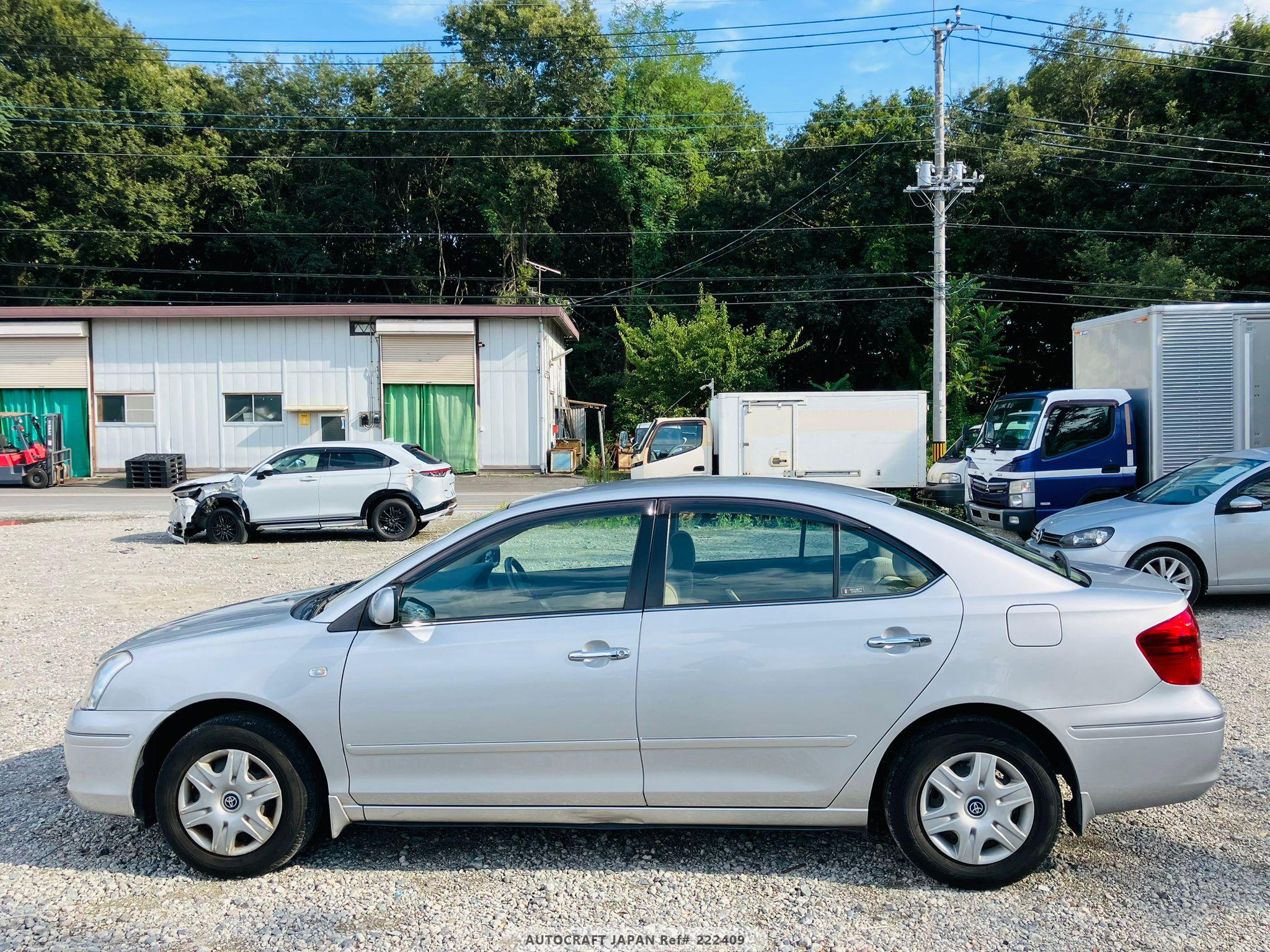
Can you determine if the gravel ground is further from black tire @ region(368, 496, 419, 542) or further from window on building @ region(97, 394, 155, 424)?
window on building @ region(97, 394, 155, 424)

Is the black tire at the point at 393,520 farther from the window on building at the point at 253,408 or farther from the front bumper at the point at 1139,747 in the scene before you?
the window on building at the point at 253,408

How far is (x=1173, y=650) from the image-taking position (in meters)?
3.83

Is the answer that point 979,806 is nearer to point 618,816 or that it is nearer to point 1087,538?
point 618,816

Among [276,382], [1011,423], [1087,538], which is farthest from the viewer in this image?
[276,382]

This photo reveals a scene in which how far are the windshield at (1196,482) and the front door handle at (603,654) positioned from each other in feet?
24.4

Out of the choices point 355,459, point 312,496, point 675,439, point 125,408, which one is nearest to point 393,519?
point 355,459

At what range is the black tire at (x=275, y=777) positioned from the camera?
3908mm

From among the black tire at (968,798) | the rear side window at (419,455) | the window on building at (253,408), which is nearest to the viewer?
the black tire at (968,798)

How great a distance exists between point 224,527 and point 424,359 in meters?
17.3

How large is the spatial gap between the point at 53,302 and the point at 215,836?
49.0 m

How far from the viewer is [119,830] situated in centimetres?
456

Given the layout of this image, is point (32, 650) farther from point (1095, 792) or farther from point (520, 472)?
point (520, 472)

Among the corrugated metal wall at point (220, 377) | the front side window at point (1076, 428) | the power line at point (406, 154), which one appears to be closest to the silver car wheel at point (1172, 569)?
the front side window at point (1076, 428)

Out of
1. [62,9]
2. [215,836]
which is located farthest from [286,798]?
[62,9]
